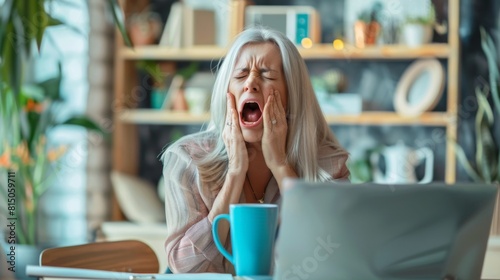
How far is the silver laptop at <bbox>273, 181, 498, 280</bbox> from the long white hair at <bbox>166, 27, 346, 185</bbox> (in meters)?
0.66

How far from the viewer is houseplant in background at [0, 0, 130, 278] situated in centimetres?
325

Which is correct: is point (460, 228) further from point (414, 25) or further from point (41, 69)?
point (41, 69)

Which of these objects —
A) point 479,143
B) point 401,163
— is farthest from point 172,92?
point 479,143

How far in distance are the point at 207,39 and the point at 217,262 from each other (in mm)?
2444

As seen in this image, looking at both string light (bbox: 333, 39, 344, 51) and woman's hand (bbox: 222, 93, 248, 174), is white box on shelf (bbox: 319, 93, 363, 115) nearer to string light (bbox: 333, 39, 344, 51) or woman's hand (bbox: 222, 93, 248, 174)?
string light (bbox: 333, 39, 344, 51)

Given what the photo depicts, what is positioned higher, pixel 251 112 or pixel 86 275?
pixel 251 112

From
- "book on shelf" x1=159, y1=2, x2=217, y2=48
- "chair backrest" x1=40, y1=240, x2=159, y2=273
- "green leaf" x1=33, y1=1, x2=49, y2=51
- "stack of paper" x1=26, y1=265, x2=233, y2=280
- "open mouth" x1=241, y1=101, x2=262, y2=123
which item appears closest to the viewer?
"stack of paper" x1=26, y1=265, x2=233, y2=280

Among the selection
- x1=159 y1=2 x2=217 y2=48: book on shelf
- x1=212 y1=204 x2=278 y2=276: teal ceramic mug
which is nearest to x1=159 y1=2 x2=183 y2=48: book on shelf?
x1=159 y1=2 x2=217 y2=48: book on shelf

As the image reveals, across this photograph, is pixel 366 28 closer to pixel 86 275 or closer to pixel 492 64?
pixel 492 64

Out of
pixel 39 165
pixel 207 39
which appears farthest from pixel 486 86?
pixel 39 165

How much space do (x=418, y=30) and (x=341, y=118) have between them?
48cm

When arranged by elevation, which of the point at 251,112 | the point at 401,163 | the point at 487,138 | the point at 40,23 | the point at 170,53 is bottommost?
the point at 401,163

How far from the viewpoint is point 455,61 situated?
3.85 m

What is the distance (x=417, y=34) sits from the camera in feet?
12.8
